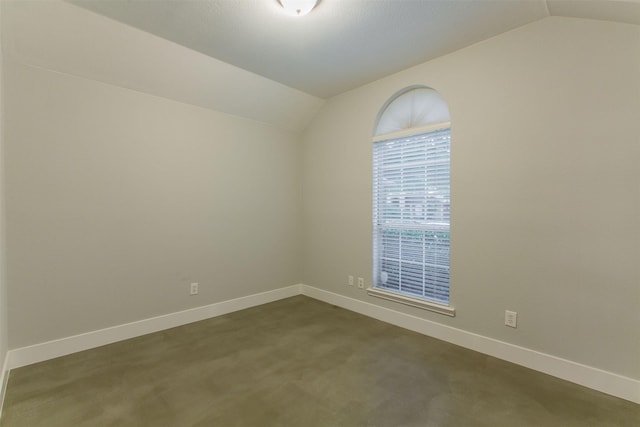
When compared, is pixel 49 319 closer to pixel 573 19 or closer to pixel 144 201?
pixel 144 201

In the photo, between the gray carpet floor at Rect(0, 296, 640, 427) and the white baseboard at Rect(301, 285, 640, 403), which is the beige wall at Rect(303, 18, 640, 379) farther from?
the gray carpet floor at Rect(0, 296, 640, 427)

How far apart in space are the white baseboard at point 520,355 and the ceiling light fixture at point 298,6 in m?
2.87

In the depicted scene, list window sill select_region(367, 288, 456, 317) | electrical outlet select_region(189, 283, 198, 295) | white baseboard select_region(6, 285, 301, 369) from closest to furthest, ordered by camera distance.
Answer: white baseboard select_region(6, 285, 301, 369), window sill select_region(367, 288, 456, 317), electrical outlet select_region(189, 283, 198, 295)

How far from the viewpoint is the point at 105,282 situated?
2.66m

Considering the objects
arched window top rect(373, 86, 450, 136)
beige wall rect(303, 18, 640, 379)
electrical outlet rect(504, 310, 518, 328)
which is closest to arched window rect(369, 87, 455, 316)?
arched window top rect(373, 86, 450, 136)

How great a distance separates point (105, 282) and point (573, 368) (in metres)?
3.89

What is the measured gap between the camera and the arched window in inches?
111

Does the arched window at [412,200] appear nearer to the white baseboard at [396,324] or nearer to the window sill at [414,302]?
the window sill at [414,302]

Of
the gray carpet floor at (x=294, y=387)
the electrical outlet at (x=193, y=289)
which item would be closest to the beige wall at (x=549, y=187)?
the gray carpet floor at (x=294, y=387)

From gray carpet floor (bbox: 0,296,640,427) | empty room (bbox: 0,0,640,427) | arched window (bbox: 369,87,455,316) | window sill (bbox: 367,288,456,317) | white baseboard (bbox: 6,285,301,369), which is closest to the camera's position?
gray carpet floor (bbox: 0,296,640,427)

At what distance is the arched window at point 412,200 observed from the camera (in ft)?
9.29

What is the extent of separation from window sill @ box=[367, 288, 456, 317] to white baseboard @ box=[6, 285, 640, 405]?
13 centimetres

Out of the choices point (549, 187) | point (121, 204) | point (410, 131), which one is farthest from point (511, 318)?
point (121, 204)

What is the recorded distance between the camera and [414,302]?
2.95m
